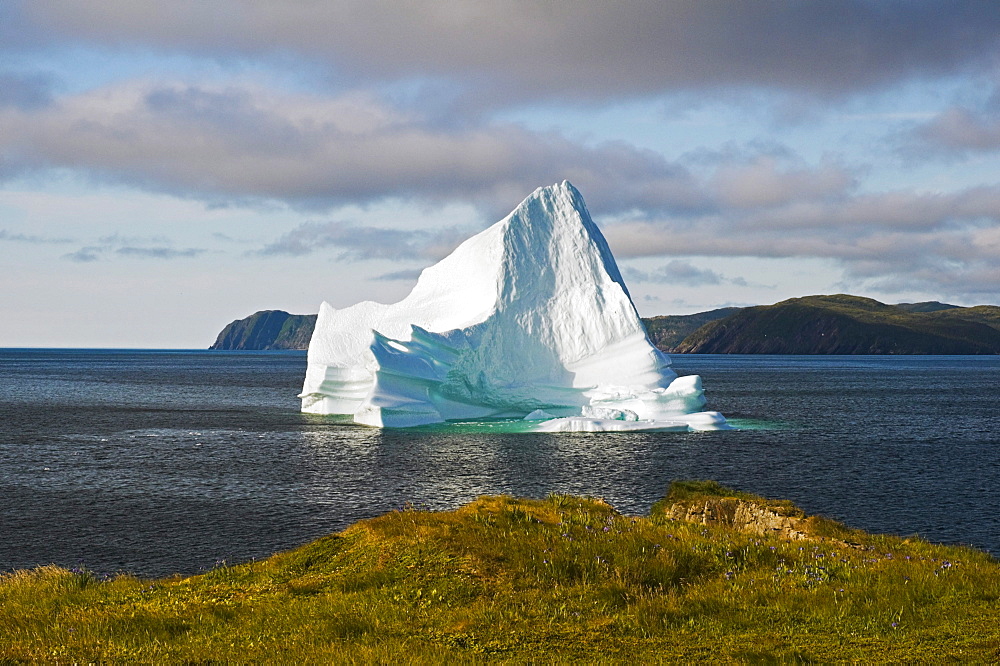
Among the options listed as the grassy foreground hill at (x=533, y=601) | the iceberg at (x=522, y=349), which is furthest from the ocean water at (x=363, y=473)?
the grassy foreground hill at (x=533, y=601)

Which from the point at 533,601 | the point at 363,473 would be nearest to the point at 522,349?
the point at 363,473

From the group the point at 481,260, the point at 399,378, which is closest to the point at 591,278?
the point at 481,260

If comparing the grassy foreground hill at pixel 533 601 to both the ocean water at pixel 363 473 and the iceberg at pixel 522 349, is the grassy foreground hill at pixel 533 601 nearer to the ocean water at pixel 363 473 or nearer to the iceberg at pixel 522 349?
the ocean water at pixel 363 473

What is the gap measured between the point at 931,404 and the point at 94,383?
96.6m

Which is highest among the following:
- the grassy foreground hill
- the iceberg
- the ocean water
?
the iceberg

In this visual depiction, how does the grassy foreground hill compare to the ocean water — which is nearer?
the grassy foreground hill

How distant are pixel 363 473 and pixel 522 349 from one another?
1894cm

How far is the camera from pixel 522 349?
50625mm

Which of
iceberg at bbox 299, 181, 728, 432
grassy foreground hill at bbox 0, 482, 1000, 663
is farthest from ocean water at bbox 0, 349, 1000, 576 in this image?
grassy foreground hill at bbox 0, 482, 1000, 663

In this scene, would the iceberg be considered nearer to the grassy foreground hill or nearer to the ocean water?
the ocean water

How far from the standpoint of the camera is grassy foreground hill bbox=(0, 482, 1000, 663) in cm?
815

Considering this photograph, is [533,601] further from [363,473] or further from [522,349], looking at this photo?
[522,349]

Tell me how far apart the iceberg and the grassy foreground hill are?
107 feet

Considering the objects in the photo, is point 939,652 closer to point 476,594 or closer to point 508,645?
point 508,645
